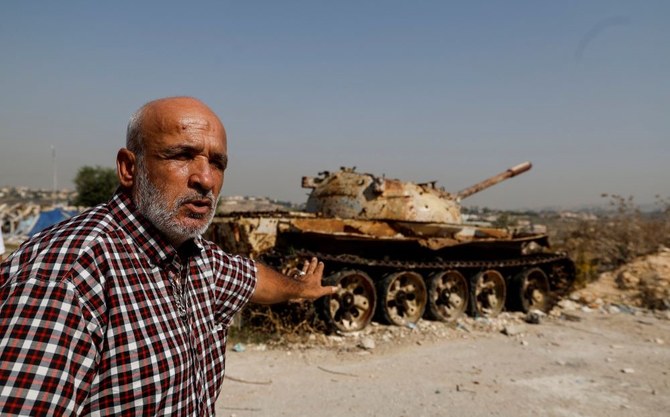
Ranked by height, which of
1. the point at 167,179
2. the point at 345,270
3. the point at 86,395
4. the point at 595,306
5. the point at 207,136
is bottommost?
the point at 595,306

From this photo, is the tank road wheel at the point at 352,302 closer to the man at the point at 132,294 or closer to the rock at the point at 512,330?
→ the rock at the point at 512,330

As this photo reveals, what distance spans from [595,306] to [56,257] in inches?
433

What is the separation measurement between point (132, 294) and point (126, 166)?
46 cm

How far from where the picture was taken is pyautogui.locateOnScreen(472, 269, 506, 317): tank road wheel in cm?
903

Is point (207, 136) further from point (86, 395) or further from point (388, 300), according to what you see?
point (388, 300)

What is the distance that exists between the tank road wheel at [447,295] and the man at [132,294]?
21.7ft

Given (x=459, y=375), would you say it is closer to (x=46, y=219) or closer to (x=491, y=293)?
(x=491, y=293)

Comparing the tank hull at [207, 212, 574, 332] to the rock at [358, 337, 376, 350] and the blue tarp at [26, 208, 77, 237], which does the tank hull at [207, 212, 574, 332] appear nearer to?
the rock at [358, 337, 376, 350]

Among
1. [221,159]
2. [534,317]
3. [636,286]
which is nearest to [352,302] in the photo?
[534,317]

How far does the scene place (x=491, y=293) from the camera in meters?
9.27

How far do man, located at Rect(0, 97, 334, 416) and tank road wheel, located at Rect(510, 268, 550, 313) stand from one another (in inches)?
335

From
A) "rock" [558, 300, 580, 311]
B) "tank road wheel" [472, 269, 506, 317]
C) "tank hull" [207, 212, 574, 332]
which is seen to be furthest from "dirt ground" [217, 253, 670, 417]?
"rock" [558, 300, 580, 311]

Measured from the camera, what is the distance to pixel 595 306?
10055mm

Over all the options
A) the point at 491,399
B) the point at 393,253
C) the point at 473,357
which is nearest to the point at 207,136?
the point at 491,399
